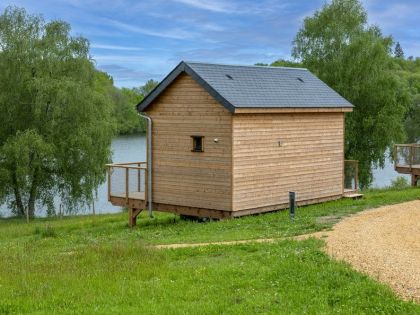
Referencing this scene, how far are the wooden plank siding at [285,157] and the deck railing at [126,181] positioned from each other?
165 inches

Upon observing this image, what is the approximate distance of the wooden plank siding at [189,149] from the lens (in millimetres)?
20031

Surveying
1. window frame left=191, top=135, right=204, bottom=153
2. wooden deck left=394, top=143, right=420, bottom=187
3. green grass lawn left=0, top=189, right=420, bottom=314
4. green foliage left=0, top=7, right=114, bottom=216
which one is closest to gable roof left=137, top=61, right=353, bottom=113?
window frame left=191, top=135, right=204, bottom=153

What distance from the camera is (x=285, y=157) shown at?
21.7 meters

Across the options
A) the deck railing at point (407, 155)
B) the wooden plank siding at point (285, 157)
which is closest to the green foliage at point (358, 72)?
the deck railing at point (407, 155)

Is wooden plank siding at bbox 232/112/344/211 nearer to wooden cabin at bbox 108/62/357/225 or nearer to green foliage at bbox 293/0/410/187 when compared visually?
wooden cabin at bbox 108/62/357/225

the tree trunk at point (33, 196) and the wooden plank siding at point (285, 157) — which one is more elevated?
the wooden plank siding at point (285, 157)

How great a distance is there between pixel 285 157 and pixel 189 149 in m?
3.42

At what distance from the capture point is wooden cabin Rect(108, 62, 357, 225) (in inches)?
790

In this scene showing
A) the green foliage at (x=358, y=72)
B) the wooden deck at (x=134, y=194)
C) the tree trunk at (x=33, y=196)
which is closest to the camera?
the wooden deck at (x=134, y=194)

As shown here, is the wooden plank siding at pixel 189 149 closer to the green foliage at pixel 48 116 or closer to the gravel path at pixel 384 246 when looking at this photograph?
the gravel path at pixel 384 246

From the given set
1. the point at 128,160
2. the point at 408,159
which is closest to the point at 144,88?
the point at 128,160

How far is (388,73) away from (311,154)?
19031 mm

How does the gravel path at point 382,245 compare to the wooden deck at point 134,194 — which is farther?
the wooden deck at point 134,194

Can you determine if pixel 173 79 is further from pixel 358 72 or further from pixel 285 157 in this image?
pixel 358 72
